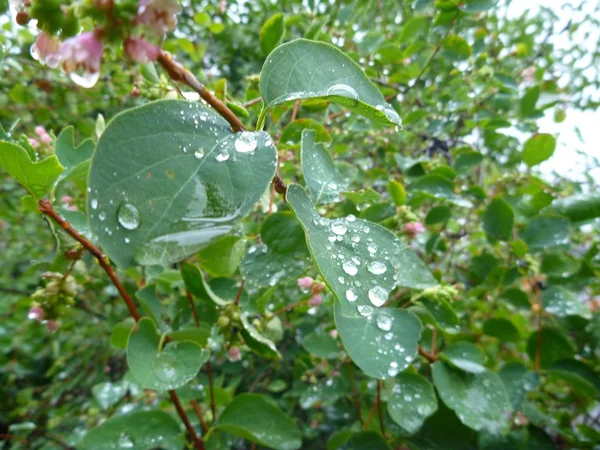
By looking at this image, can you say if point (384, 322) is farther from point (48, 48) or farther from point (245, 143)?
Answer: point (48, 48)

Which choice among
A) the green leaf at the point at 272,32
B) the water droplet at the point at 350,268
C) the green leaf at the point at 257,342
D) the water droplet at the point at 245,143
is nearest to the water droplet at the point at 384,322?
the green leaf at the point at 257,342

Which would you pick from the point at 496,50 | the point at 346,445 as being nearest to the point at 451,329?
the point at 346,445

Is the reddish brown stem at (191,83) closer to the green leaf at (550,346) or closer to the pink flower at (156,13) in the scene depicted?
the pink flower at (156,13)

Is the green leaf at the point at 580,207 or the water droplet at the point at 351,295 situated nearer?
the water droplet at the point at 351,295

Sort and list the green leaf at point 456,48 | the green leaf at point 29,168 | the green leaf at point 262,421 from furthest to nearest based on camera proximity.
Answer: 1. the green leaf at point 456,48
2. the green leaf at point 262,421
3. the green leaf at point 29,168

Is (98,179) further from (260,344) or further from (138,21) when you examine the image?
(260,344)

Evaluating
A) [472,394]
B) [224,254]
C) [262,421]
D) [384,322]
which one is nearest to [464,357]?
[472,394]

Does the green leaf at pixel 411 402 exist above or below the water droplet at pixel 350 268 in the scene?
below
